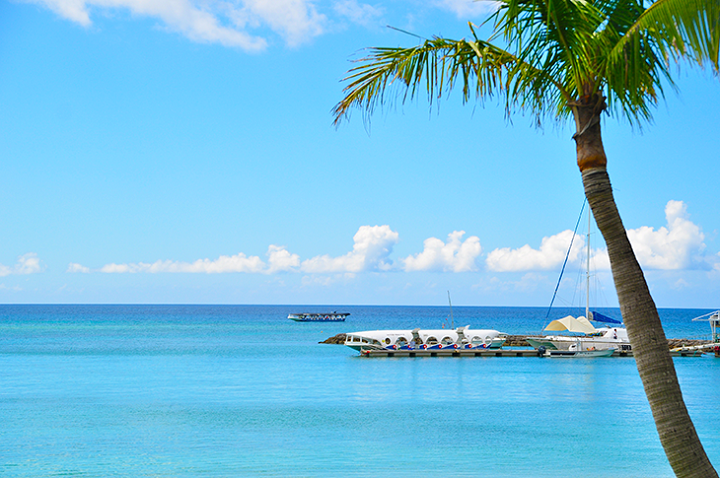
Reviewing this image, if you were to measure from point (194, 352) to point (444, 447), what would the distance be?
50.0 m

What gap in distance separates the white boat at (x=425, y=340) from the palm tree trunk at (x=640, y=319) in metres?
52.4

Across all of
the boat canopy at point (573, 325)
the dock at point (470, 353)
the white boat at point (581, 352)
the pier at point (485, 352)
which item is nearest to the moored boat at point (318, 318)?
the dock at point (470, 353)

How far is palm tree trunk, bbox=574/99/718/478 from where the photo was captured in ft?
19.5

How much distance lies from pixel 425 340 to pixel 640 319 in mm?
55173

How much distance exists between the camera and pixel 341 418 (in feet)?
94.0

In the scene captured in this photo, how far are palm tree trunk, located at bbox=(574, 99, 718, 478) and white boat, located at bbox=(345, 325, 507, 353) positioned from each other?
172 ft

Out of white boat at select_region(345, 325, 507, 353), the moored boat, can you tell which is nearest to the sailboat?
white boat at select_region(345, 325, 507, 353)

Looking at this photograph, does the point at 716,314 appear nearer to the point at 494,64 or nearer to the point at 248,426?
the point at 248,426

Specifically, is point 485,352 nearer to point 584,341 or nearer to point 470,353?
point 470,353

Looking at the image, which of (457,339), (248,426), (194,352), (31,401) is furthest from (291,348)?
(248,426)

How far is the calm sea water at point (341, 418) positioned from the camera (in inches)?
790

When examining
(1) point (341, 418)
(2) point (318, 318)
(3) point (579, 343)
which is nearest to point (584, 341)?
(3) point (579, 343)

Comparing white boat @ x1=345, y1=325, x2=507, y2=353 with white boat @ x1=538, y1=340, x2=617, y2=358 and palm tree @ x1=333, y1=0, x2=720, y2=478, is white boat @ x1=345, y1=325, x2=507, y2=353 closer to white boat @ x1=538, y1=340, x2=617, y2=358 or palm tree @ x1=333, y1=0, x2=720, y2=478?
white boat @ x1=538, y1=340, x2=617, y2=358

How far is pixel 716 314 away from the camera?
59906 millimetres
